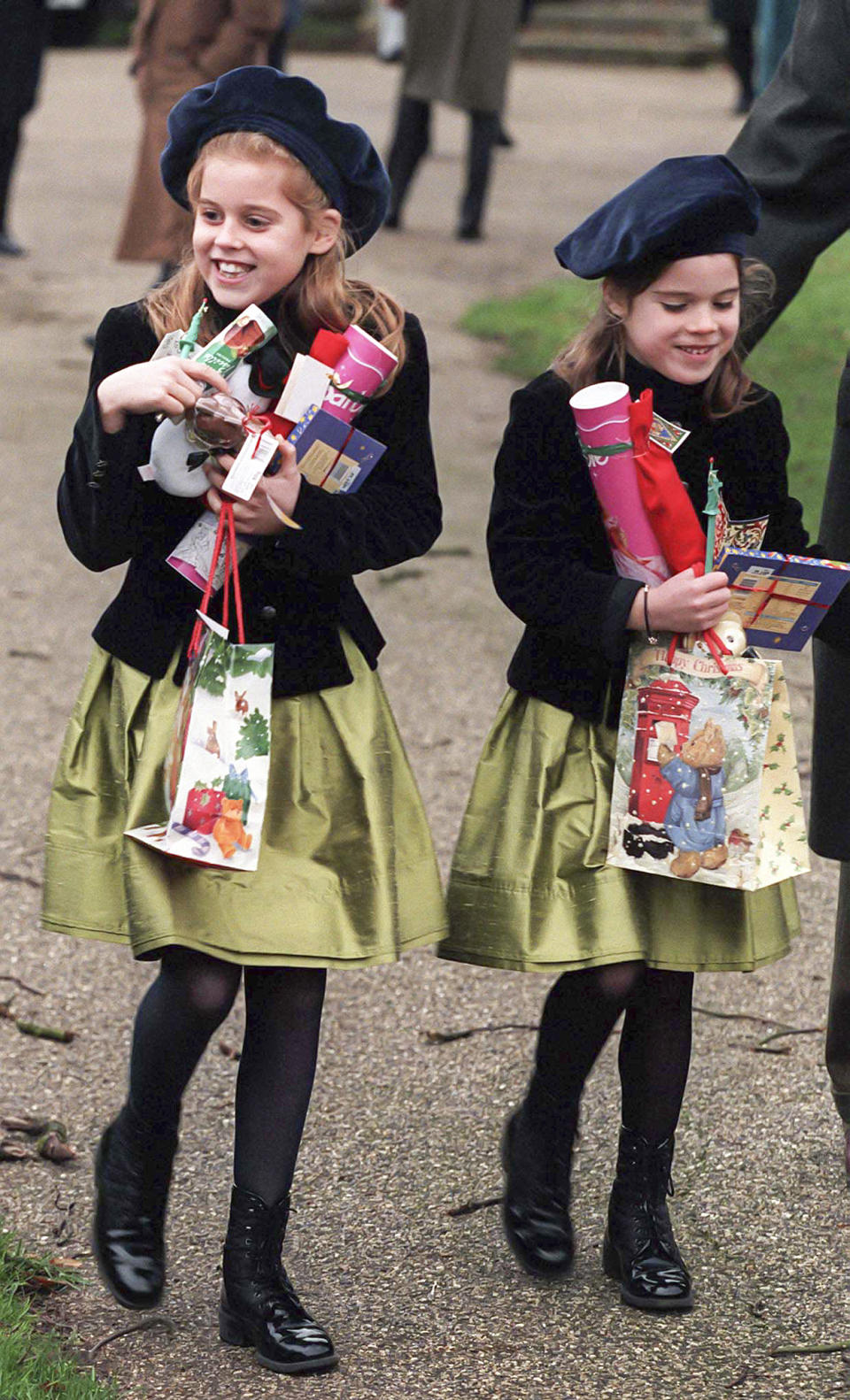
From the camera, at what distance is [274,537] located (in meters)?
2.62

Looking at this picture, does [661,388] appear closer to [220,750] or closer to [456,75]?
[220,750]

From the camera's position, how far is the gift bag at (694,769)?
2.61 meters

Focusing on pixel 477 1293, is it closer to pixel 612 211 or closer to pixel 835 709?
pixel 835 709

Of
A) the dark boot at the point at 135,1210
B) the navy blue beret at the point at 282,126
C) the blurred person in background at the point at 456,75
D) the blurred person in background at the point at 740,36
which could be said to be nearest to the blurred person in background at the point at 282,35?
the blurred person in background at the point at 456,75

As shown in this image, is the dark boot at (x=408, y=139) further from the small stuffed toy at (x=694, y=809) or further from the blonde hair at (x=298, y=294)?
the small stuffed toy at (x=694, y=809)

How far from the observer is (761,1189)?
311 cm

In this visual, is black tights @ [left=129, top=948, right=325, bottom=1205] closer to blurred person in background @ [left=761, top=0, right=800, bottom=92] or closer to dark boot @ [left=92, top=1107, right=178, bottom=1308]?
dark boot @ [left=92, top=1107, right=178, bottom=1308]

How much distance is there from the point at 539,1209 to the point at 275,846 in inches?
26.4

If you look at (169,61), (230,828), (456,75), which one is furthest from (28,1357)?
(456,75)

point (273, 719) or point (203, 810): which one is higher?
point (273, 719)

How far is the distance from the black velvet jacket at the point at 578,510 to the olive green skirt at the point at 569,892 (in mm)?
69

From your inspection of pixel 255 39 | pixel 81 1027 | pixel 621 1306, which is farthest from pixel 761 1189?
pixel 255 39

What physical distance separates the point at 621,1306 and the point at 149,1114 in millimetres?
709

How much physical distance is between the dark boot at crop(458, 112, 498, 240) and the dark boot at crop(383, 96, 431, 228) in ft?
0.78
